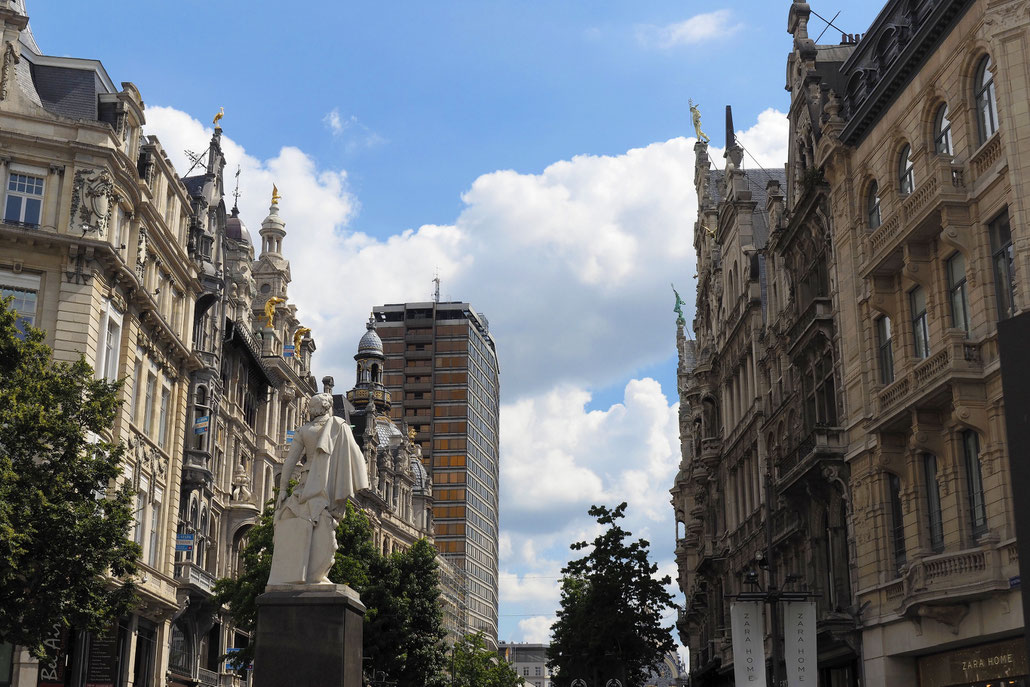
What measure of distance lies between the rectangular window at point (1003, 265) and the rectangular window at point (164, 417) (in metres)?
32.0

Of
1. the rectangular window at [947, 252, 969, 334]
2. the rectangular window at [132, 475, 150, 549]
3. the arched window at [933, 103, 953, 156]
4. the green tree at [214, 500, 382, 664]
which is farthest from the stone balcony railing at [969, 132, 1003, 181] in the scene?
the rectangular window at [132, 475, 150, 549]

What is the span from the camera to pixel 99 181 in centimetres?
3875

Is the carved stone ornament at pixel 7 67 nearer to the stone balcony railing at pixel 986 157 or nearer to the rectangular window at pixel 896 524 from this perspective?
the stone balcony railing at pixel 986 157

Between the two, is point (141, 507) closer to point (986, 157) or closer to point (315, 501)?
point (315, 501)

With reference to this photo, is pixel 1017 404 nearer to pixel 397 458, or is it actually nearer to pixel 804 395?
pixel 804 395

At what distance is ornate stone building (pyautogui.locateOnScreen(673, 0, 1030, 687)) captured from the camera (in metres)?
25.7

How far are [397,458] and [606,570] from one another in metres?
46.4

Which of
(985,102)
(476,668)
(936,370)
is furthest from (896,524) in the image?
(476,668)

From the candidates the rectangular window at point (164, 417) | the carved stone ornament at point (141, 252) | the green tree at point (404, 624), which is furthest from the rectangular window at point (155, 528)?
the green tree at point (404, 624)

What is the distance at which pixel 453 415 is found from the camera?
508 feet

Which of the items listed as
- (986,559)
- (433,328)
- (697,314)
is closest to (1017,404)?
(986,559)

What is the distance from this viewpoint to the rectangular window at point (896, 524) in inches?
1243

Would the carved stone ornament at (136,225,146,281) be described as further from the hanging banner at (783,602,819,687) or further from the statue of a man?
the statue of a man

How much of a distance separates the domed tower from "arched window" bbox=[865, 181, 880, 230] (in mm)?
72769
